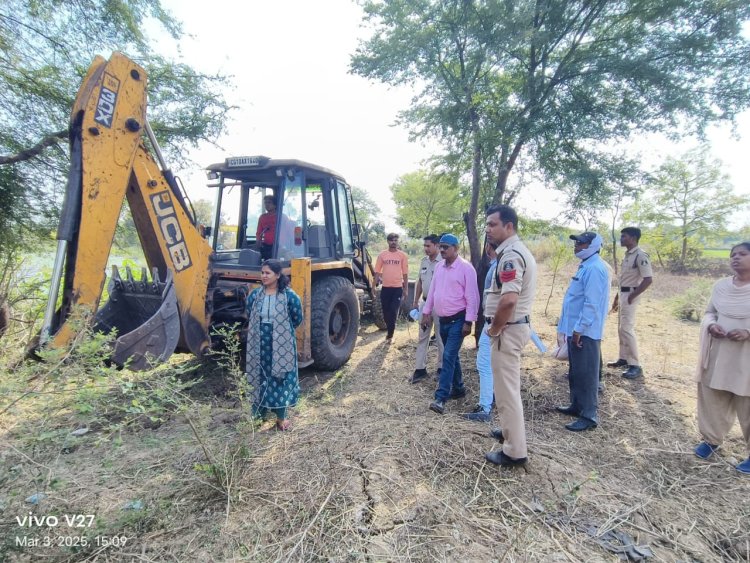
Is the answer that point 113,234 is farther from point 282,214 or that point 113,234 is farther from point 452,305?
point 452,305

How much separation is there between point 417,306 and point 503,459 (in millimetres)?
2490

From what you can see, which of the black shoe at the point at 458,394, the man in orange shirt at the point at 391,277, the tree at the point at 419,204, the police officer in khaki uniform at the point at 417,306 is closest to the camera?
the black shoe at the point at 458,394

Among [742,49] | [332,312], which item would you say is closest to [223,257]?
[332,312]

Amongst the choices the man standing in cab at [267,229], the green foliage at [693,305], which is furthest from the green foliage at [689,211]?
the man standing in cab at [267,229]

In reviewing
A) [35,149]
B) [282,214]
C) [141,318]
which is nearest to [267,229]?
[282,214]

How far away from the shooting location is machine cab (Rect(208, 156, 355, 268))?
4359 mm

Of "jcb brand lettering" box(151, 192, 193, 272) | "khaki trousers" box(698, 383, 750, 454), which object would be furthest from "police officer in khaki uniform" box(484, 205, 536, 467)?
"jcb brand lettering" box(151, 192, 193, 272)

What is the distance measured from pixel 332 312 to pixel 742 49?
656 centimetres

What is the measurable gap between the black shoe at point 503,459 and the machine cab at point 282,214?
2.88 metres

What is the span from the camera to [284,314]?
317 cm

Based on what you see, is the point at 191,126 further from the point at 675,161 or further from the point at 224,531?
the point at 675,161

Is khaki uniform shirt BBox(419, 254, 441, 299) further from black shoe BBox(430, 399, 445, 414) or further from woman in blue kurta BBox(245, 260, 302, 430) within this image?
woman in blue kurta BBox(245, 260, 302, 430)

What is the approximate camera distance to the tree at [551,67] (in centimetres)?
535

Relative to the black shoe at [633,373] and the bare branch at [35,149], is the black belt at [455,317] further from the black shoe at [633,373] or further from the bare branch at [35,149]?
the bare branch at [35,149]
